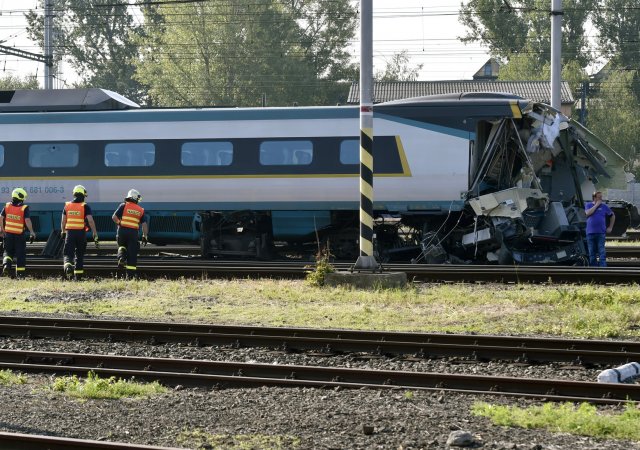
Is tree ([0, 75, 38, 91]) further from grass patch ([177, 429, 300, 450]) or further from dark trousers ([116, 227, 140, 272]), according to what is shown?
grass patch ([177, 429, 300, 450])

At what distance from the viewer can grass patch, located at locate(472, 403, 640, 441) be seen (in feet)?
23.9

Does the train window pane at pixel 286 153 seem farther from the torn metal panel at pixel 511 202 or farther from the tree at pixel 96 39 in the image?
the tree at pixel 96 39

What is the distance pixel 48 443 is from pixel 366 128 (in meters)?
10.7

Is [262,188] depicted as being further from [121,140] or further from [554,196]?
[554,196]

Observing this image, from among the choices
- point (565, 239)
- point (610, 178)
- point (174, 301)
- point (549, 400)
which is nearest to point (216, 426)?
point (549, 400)

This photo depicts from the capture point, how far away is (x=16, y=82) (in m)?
79.9

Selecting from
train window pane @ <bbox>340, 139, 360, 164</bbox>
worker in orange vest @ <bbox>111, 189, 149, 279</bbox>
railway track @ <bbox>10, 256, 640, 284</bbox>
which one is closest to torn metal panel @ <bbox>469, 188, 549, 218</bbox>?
railway track @ <bbox>10, 256, 640, 284</bbox>

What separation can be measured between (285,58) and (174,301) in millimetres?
44545

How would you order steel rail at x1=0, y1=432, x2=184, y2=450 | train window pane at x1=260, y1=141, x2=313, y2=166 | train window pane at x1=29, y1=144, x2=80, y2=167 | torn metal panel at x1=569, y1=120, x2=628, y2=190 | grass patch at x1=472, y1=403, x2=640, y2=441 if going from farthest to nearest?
1. train window pane at x1=29, y1=144, x2=80, y2=167
2. train window pane at x1=260, y1=141, x2=313, y2=166
3. torn metal panel at x1=569, y1=120, x2=628, y2=190
4. grass patch at x1=472, y1=403, x2=640, y2=441
5. steel rail at x1=0, y1=432, x2=184, y2=450

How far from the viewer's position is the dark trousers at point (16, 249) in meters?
18.7

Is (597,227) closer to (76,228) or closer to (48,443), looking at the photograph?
(76,228)

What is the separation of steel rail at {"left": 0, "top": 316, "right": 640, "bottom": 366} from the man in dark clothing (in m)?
5.09

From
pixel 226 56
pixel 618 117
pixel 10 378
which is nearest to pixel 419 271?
pixel 10 378

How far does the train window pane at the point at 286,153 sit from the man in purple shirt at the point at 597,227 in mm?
6143
